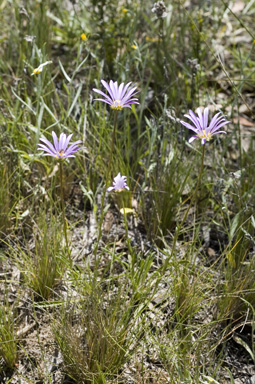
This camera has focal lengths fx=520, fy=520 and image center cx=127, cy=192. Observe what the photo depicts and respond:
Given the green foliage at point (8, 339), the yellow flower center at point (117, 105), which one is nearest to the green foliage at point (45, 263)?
the green foliage at point (8, 339)

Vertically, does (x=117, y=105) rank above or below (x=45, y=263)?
above

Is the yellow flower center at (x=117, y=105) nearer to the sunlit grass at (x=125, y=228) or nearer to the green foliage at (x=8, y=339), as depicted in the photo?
the sunlit grass at (x=125, y=228)

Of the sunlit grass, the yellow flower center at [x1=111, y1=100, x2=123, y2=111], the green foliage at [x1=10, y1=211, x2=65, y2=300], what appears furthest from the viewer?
the green foliage at [x1=10, y1=211, x2=65, y2=300]

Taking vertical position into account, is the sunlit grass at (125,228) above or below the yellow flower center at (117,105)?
below

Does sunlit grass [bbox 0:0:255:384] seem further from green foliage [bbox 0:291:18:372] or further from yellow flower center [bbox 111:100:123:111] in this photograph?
yellow flower center [bbox 111:100:123:111]

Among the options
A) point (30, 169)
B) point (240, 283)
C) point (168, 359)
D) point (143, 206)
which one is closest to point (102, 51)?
point (30, 169)

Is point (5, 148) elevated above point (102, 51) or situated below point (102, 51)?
below

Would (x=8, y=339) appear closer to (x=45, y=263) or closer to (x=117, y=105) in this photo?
(x=45, y=263)

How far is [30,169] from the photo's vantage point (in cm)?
291

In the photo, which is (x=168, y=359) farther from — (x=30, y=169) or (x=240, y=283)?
(x=30, y=169)

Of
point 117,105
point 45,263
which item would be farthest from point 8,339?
point 117,105

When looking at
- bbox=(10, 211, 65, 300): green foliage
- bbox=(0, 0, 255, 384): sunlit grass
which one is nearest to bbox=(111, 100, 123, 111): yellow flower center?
bbox=(0, 0, 255, 384): sunlit grass

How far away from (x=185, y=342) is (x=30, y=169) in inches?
52.3

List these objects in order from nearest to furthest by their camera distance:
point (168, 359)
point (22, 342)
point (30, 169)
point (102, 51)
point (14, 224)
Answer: point (168, 359)
point (22, 342)
point (14, 224)
point (30, 169)
point (102, 51)
